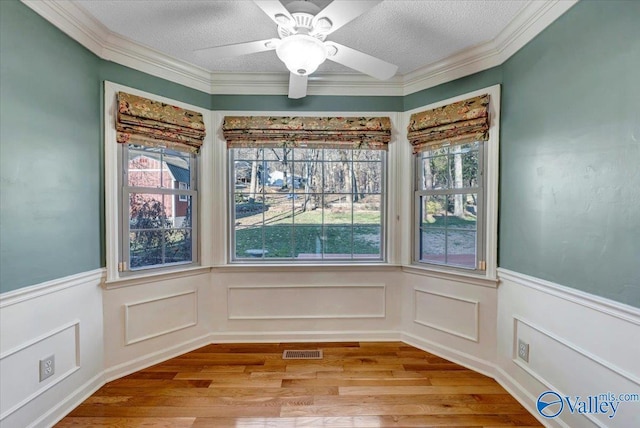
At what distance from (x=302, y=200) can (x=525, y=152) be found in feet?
6.07

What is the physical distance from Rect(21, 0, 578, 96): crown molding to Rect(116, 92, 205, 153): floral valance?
0.95 ft

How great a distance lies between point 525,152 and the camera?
78.0 inches

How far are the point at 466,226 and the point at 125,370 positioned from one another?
3.01m

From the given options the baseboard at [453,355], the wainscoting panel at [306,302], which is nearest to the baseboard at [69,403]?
the wainscoting panel at [306,302]

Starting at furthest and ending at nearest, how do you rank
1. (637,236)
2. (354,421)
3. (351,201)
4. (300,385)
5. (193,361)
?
(351,201)
(193,361)
(300,385)
(354,421)
(637,236)

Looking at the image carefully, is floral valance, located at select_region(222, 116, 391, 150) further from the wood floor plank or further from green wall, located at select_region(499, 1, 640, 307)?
the wood floor plank

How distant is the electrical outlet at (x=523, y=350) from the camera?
1.95 meters

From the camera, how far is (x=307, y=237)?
2920 millimetres

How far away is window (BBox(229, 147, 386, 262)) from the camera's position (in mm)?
2875

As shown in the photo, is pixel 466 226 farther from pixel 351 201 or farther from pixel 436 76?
pixel 436 76

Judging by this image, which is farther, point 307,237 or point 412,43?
point 307,237

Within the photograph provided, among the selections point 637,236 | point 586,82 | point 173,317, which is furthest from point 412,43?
point 173,317

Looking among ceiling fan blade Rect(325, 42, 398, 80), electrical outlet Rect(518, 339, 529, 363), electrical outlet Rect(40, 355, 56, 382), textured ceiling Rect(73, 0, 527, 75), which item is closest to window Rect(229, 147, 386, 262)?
textured ceiling Rect(73, 0, 527, 75)

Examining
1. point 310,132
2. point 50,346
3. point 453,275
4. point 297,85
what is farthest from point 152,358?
point 453,275
